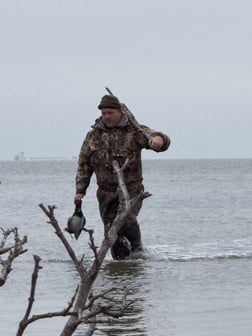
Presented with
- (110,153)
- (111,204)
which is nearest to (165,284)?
(111,204)

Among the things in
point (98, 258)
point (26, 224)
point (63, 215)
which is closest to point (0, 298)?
point (98, 258)

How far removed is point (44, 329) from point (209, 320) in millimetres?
1074

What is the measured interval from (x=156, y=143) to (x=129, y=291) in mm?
1327

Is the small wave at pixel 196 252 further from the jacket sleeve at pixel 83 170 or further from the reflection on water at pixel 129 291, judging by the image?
the jacket sleeve at pixel 83 170

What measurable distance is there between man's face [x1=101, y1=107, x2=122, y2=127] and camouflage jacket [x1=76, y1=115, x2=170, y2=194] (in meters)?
0.06

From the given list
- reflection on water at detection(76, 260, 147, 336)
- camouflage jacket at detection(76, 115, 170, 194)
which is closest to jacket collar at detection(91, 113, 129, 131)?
camouflage jacket at detection(76, 115, 170, 194)

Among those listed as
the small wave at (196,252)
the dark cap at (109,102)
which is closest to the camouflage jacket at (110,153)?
the dark cap at (109,102)

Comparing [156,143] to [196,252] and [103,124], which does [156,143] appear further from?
[196,252]

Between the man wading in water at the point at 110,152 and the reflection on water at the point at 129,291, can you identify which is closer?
the reflection on water at the point at 129,291

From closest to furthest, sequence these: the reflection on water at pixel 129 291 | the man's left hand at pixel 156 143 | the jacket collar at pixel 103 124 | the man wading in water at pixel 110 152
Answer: the reflection on water at pixel 129 291, the man's left hand at pixel 156 143, the man wading in water at pixel 110 152, the jacket collar at pixel 103 124

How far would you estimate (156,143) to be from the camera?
9328 mm

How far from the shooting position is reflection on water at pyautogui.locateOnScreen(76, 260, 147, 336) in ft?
23.4

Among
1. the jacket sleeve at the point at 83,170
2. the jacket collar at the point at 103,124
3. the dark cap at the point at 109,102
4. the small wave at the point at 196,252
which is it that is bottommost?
the small wave at the point at 196,252

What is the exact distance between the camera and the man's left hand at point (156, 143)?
932 centimetres
